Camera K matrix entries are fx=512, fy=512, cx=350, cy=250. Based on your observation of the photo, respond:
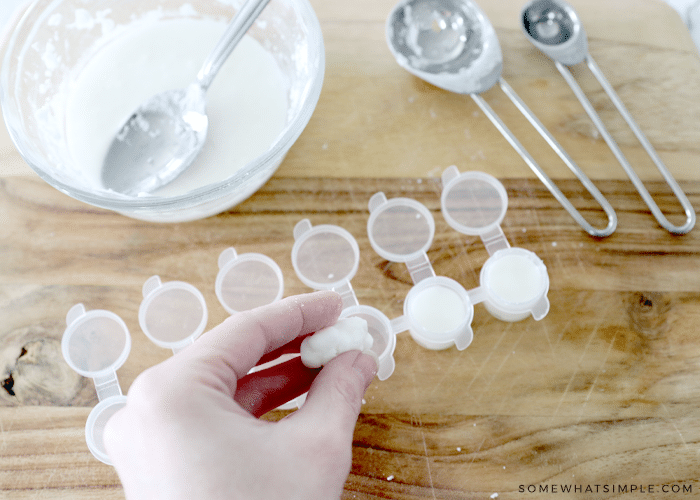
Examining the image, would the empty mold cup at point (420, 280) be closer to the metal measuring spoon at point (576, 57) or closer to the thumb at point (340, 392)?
the thumb at point (340, 392)

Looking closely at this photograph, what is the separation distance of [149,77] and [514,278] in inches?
31.3

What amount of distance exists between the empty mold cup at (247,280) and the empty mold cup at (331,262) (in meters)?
0.05

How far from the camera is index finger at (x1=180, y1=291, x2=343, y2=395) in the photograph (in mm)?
649

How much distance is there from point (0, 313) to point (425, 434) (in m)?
0.82

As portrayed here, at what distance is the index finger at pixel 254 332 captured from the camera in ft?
2.13

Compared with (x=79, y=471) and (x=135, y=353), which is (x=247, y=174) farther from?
(x=79, y=471)

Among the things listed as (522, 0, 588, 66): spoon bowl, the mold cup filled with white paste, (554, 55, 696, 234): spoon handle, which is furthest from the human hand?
(522, 0, 588, 66): spoon bowl

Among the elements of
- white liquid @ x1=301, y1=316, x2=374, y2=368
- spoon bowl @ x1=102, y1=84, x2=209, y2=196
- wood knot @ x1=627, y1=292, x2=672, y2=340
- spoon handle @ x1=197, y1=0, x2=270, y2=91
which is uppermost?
spoon handle @ x1=197, y1=0, x2=270, y2=91

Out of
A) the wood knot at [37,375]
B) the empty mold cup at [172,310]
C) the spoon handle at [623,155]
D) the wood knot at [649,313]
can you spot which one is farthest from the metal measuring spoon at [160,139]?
the wood knot at [649,313]

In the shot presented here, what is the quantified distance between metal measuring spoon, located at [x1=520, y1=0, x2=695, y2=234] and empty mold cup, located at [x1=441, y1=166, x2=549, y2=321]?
0.25 m

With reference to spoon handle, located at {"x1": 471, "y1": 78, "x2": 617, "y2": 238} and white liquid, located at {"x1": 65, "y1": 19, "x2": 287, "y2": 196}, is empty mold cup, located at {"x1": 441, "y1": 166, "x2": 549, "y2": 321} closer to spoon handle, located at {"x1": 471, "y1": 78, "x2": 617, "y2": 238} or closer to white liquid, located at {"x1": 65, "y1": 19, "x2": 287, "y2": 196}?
spoon handle, located at {"x1": 471, "y1": 78, "x2": 617, "y2": 238}

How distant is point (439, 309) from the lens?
0.95 m

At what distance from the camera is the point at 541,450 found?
89 centimetres

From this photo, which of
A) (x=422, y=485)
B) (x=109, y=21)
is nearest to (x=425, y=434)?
(x=422, y=485)
